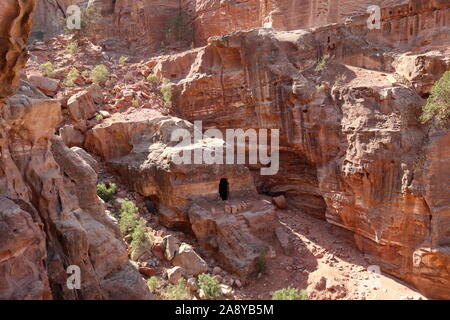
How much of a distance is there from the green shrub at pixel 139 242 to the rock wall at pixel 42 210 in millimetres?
1154

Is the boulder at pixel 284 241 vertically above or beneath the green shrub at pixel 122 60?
beneath

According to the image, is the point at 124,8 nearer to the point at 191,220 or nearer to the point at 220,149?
the point at 220,149

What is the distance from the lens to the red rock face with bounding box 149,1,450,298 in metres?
9.13

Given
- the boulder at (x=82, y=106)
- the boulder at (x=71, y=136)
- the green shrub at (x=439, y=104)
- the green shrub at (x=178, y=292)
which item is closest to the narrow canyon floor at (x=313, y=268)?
the green shrub at (x=178, y=292)

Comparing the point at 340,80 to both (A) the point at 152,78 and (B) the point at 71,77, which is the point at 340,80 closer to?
(A) the point at 152,78

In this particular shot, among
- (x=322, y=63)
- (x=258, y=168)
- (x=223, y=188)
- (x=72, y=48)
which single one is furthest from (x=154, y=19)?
(x=223, y=188)

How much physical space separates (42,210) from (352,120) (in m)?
8.00

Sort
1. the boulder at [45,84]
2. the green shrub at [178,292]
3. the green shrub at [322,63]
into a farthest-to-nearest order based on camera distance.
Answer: the boulder at [45,84]
the green shrub at [322,63]
the green shrub at [178,292]

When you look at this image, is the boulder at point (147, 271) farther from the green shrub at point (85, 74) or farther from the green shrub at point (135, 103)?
the green shrub at point (85, 74)

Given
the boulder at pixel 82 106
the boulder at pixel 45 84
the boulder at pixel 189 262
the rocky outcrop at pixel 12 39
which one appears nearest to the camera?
the rocky outcrop at pixel 12 39

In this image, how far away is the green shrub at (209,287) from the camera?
827 centimetres

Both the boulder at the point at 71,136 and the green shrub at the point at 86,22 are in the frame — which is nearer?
the boulder at the point at 71,136

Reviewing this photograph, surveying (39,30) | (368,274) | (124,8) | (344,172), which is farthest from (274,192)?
(39,30)

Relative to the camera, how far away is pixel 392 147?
372 inches
